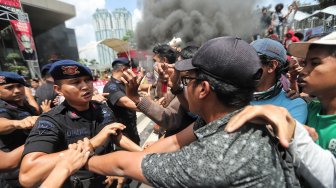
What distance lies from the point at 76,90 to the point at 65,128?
33cm

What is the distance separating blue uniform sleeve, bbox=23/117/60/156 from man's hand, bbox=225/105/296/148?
1.24 m

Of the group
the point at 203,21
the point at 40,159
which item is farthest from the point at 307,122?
the point at 203,21

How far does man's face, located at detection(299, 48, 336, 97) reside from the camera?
1392mm

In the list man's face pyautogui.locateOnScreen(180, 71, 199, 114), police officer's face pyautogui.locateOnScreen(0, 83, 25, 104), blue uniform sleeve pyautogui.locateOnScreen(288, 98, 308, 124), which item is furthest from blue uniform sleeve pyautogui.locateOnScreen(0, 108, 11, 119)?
blue uniform sleeve pyautogui.locateOnScreen(288, 98, 308, 124)

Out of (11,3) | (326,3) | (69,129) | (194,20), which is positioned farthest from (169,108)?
(326,3)

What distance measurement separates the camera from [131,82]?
229 centimetres

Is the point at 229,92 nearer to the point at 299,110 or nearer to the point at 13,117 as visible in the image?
the point at 299,110

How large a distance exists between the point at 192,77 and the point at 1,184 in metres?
2.36

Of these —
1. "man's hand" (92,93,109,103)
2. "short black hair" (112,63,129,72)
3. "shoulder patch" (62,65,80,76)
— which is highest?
"shoulder patch" (62,65,80,76)

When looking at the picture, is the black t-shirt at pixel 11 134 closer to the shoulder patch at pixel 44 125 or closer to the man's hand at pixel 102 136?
the shoulder patch at pixel 44 125

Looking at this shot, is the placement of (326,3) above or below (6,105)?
above

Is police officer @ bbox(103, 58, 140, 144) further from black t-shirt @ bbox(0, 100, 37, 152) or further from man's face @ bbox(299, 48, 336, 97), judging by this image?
man's face @ bbox(299, 48, 336, 97)

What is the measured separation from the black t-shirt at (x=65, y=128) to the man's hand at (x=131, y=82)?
0.27m

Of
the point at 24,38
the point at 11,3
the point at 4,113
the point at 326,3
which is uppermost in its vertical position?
the point at 326,3
